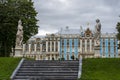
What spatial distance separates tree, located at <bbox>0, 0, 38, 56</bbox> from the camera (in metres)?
59.4

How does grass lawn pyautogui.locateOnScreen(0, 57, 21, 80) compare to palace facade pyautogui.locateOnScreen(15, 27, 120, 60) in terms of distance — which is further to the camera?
palace facade pyautogui.locateOnScreen(15, 27, 120, 60)

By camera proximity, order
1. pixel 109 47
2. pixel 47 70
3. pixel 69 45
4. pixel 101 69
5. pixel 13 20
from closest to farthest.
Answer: pixel 47 70, pixel 101 69, pixel 13 20, pixel 109 47, pixel 69 45

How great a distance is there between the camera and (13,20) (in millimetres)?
59406

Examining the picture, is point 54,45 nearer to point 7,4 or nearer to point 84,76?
point 7,4

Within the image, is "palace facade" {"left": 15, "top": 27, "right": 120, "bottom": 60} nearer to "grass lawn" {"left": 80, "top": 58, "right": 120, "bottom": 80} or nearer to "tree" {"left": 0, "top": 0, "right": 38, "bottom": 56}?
"tree" {"left": 0, "top": 0, "right": 38, "bottom": 56}

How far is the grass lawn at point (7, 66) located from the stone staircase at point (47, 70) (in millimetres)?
809

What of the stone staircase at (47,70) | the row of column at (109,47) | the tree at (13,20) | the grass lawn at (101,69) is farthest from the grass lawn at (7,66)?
the row of column at (109,47)

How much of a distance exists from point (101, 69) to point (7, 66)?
9.52m

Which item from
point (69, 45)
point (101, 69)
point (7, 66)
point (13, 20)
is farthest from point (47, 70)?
point (69, 45)

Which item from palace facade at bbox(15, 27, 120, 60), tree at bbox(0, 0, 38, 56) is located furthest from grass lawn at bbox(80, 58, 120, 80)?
palace facade at bbox(15, 27, 120, 60)

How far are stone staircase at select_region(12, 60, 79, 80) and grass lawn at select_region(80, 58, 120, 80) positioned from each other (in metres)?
0.98

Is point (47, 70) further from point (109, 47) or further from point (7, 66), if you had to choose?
point (109, 47)

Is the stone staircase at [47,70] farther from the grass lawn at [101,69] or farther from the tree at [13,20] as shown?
the tree at [13,20]

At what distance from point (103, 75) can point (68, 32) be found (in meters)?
110
